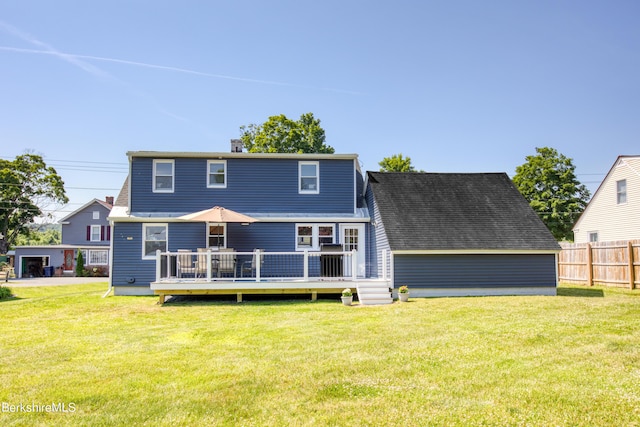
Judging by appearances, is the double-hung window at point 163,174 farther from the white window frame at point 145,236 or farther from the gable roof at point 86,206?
the gable roof at point 86,206

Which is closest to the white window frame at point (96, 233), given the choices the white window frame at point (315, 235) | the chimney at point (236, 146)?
the chimney at point (236, 146)

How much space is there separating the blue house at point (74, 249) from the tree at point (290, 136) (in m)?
13.4

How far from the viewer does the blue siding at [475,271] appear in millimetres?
14578

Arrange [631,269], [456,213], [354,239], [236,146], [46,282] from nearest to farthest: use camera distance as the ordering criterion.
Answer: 1. [456,213]
2. [631,269]
3. [354,239]
4. [236,146]
5. [46,282]

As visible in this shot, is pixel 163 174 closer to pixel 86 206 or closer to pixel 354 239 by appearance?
pixel 354 239

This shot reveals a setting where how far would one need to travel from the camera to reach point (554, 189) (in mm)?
39500

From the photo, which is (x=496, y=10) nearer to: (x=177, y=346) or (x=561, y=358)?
(x=561, y=358)

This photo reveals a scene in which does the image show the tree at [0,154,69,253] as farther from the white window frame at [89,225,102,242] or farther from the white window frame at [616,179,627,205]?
the white window frame at [616,179,627,205]

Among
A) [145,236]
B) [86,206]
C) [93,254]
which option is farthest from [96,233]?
[145,236]

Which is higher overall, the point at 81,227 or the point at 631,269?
the point at 81,227

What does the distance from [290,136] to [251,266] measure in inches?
892

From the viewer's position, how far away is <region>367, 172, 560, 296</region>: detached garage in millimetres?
14578

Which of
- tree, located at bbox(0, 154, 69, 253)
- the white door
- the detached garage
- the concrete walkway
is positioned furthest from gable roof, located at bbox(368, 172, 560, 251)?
tree, located at bbox(0, 154, 69, 253)

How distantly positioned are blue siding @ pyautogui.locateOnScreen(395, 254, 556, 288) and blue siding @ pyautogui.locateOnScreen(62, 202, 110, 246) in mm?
30233
